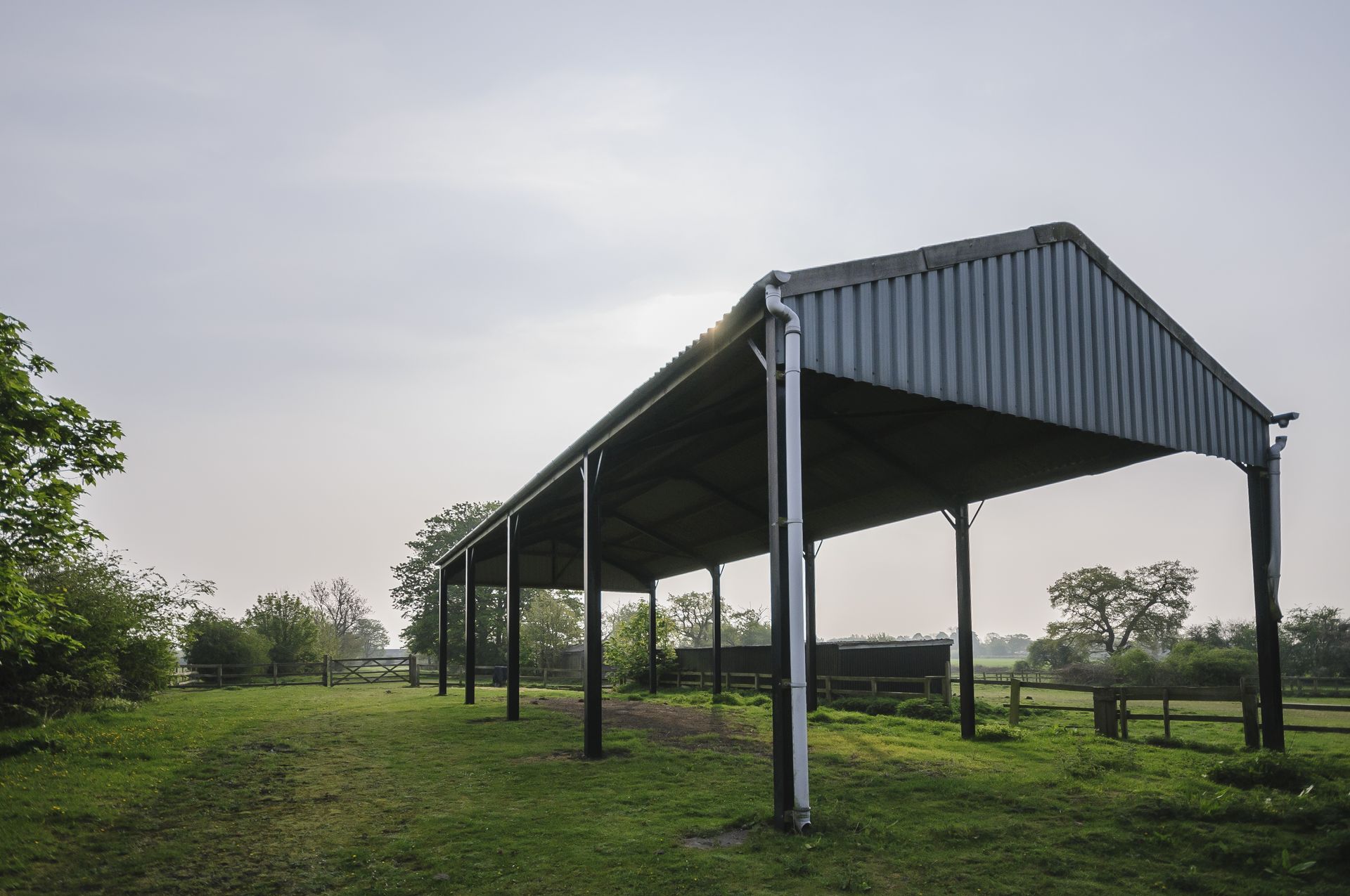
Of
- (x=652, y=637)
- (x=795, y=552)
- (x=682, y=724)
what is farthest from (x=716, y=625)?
(x=795, y=552)

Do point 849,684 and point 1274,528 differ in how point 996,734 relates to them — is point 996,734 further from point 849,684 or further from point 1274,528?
point 849,684

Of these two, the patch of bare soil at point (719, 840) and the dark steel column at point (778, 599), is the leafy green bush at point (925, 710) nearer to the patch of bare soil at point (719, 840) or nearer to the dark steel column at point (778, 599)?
the dark steel column at point (778, 599)

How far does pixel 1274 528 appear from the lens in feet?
37.4

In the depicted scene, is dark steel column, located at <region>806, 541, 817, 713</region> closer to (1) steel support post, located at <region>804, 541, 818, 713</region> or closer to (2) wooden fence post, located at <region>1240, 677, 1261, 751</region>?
(1) steel support post, located at <region>804, 541, 818, 713</region>

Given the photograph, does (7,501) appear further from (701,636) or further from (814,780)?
(701,636)

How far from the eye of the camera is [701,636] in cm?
8156

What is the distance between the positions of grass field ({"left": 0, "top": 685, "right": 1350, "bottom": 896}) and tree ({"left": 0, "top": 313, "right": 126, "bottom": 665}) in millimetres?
1747

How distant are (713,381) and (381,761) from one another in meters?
6.91

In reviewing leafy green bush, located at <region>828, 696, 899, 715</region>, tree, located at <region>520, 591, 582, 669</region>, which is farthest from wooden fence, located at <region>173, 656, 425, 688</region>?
leafy green bush, located at <region>828, 696, 899, 715</region>

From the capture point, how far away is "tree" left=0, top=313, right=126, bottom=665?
1138cm

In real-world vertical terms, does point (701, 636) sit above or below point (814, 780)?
below

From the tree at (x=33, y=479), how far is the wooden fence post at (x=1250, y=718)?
1600 centimetres

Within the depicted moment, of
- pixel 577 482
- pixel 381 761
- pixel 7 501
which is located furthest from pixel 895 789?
pixel 7 501

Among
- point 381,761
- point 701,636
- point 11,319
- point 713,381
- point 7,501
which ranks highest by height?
point 11,319
